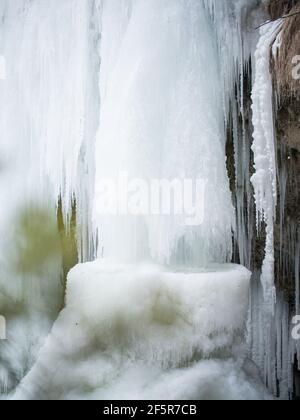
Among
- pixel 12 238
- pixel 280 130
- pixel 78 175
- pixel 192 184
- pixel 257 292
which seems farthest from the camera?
pixel 12 238

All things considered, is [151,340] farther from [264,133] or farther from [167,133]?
[264,133]

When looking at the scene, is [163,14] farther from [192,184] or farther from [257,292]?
[257,292]

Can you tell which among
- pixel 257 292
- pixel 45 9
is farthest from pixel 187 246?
pixel 45 9

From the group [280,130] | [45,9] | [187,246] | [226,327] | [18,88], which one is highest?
[45,9]

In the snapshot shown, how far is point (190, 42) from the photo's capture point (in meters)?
2.35

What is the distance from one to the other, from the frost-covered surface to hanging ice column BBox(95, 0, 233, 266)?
17cm

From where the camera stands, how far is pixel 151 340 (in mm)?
2129

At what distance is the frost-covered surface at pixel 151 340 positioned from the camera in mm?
2021

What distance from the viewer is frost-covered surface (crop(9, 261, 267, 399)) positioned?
6.63 feet

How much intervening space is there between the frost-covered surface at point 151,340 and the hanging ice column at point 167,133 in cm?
17

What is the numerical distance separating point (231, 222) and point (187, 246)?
11.2 inches

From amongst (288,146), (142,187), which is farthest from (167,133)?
(288,146)

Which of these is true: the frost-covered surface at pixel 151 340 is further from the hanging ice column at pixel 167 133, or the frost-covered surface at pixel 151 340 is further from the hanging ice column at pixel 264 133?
the hanging ice column at pixel 264 133

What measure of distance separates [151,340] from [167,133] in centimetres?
110
